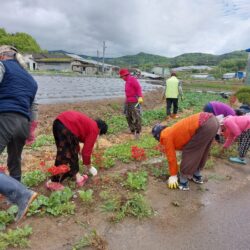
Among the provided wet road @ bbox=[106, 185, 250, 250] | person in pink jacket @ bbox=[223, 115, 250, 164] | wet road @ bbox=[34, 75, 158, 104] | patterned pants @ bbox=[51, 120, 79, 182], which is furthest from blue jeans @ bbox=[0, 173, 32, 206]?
wet road @ bbox=[34, 75, 158, 104]

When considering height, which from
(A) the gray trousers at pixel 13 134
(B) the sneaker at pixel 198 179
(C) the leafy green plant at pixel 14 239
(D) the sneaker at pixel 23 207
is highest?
(A) the gray trousers at pixel 13 134

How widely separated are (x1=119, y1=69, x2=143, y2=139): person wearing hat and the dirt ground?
2359 millimetres

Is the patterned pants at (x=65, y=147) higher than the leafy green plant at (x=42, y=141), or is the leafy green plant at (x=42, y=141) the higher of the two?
the patterned pants at (x=65, y=147)

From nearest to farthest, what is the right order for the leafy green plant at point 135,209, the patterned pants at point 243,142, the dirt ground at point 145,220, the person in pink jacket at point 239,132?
1. the dirt ground at point 145,220
2. the leafy green plant at point 135,209
3. the person in pink jacket at point 239,132
4. the patterned pants at point 243,142

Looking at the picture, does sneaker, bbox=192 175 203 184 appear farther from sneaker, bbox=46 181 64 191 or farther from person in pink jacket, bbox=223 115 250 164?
sneaker, bbox=46 181 64 191

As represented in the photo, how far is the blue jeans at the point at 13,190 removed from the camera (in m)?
2.88

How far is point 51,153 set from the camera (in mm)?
5828

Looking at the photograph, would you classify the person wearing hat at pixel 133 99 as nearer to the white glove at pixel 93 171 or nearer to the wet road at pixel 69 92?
the white glove at pixel 93 171

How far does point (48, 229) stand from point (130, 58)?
534 ft

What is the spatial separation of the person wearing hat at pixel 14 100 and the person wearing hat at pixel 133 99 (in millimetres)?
3992

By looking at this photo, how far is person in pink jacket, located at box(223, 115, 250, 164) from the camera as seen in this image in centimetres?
482

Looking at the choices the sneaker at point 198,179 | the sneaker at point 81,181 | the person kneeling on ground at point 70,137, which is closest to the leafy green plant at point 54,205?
the person kneeling on ground at point 70,137

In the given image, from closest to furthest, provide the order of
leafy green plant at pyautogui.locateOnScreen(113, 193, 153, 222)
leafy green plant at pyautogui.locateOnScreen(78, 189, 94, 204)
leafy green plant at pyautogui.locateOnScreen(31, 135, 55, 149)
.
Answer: leafy green plant at pyautogui.locateOnScreen(113, 193, 153, 222), leafy green plant at pyautogui.locateOnScreen(78, 189, 94, 204), leafy green plant at pyautogui.locateOnScreen(31, 135, 55, 149)

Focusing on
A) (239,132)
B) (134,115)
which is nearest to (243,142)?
(239,132)
